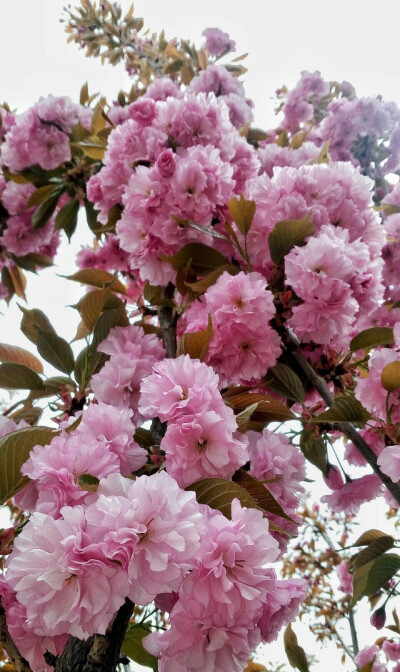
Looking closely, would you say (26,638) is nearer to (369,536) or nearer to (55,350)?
(55,350)

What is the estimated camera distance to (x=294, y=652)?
1.45m

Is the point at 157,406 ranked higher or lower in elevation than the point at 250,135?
lower

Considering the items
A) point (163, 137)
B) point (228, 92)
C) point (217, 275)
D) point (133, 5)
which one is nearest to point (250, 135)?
point (228, 92)

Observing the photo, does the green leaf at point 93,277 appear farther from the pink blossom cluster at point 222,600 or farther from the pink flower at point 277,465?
the pink blossom cluster at point 222,600

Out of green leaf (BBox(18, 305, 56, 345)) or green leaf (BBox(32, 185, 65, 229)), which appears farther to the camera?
green leaf (BBox(32, 185, 65, 229))

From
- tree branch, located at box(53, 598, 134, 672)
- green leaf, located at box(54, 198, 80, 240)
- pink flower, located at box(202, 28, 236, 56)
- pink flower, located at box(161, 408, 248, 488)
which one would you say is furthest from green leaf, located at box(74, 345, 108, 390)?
pink flower, located at box(202, 28, 236, 56)

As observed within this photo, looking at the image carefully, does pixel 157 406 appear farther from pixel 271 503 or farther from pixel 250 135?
pixel 250 135

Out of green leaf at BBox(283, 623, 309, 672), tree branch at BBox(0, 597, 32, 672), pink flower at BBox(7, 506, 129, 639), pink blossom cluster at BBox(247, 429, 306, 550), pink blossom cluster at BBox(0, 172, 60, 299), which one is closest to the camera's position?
pink flower at BBox(7, 506, 129, 639)

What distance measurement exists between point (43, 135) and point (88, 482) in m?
1.52

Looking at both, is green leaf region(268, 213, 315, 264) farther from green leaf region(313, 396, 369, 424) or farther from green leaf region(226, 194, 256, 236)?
green leaf region(313, 396, 369, 424)

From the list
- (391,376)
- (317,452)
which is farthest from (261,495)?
(317,452)

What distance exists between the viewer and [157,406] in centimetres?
82

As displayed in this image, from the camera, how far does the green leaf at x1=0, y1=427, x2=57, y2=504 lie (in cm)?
74

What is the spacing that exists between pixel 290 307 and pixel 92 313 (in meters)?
0.45
